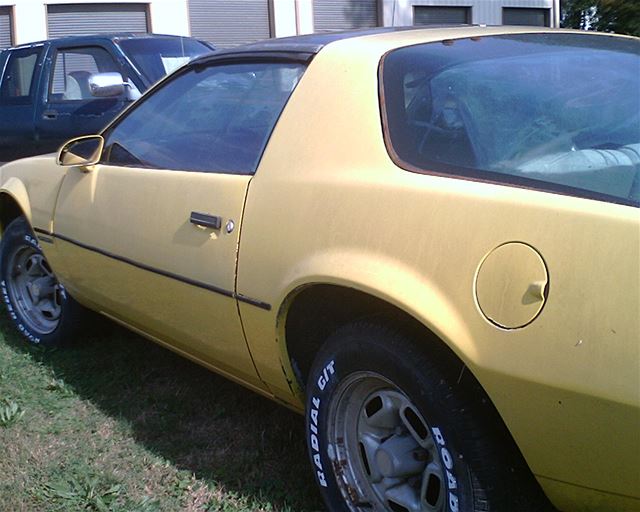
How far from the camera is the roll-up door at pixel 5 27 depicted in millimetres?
15586

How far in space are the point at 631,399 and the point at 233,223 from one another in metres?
1.39

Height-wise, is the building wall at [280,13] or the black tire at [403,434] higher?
the building wall at [280,13]

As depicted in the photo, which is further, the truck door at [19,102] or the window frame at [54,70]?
the truck door at [19,102]

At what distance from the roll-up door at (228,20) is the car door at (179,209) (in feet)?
45.9

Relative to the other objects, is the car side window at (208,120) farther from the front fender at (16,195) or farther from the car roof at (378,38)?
the front fender at (16,195)

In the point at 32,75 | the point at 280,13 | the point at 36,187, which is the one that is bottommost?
the point at 36,187

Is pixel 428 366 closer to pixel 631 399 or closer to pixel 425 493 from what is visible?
pixel 425 493

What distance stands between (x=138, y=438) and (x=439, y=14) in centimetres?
1803

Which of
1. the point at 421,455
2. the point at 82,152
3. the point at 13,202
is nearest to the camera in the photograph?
the point at 421,455

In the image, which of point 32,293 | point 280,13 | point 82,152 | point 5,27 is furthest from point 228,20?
point 82,152

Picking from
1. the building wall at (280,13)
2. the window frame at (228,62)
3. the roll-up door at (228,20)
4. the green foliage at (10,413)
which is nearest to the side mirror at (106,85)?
the window frame at (228,62)

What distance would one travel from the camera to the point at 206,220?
2.84 meters

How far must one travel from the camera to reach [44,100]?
7.35 metres

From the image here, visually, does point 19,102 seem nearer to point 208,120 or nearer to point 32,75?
point 32,75
